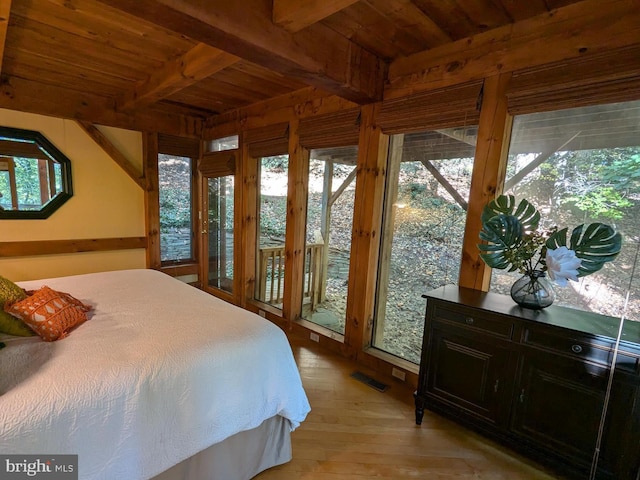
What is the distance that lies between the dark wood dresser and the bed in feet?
2.97

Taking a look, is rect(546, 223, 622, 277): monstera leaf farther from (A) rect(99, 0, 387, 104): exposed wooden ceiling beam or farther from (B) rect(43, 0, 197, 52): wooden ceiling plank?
(B) rect(43, 0, 197, 52): wooden ceiling plank

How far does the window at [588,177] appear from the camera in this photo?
5.13 ft

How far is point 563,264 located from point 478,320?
0.49m

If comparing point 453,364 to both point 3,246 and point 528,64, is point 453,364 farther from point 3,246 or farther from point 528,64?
point 3,246

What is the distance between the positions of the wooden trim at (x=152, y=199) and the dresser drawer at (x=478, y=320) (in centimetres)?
364

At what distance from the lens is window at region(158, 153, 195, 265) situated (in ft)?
13.4

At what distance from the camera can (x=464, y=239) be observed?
2055mm

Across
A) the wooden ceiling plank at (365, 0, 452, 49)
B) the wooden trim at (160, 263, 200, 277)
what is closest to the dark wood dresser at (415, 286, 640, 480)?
the wooden ceiling plank at (365, 0, 452, 49)

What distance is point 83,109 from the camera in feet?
10.8

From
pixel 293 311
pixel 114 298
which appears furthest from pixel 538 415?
pixel 114 298

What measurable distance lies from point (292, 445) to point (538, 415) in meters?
1.31

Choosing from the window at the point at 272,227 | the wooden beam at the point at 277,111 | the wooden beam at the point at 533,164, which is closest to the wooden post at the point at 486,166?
the wooden beam at the point at 533,164

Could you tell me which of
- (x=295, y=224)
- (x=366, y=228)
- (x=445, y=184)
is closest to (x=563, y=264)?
(x=445, y=184)

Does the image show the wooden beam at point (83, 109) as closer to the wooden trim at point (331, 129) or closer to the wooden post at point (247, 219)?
the wooden post at point (247, 219)
